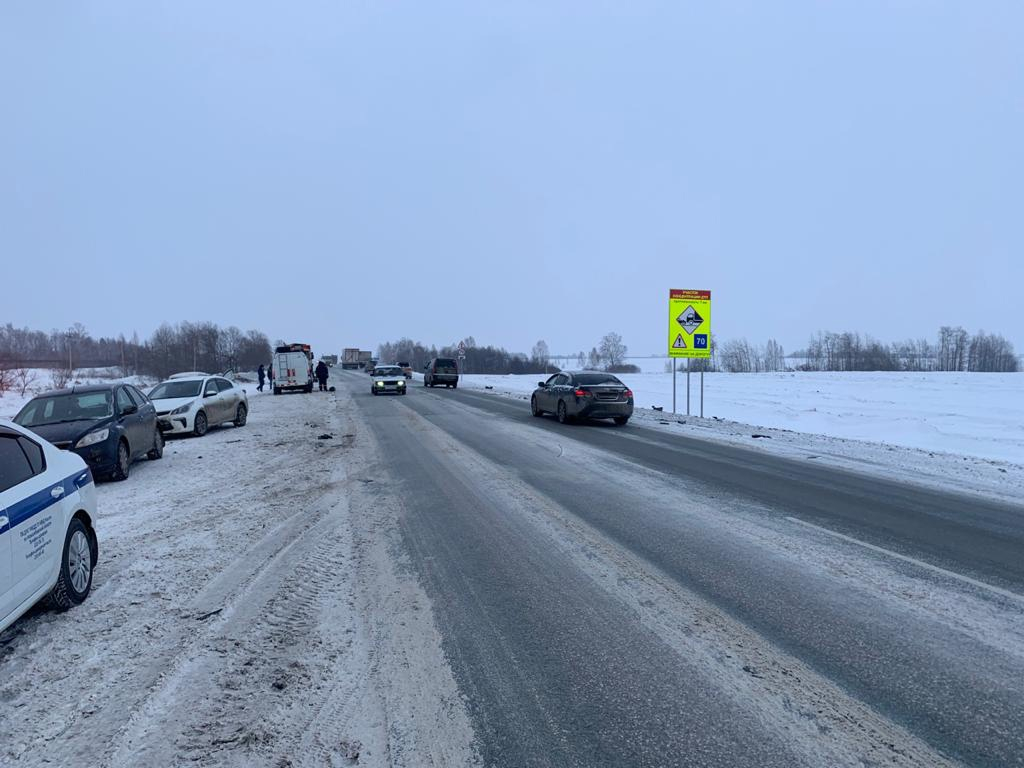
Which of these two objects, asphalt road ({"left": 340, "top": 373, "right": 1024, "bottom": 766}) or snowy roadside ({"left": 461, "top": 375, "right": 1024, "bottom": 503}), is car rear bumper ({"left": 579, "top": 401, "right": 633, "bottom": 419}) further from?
asphalt road ({"left": 340, "top": 373, "right": 1024, "bottom": 766})

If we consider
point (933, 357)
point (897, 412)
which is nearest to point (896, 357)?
point (933, 357)

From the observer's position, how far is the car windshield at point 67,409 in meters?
11.0

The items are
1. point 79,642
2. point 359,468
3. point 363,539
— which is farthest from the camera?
point 359,468

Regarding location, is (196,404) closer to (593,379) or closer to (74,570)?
(593,379)

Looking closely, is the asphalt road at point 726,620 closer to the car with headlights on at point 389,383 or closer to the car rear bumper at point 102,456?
the car rear bumper at point 102,456

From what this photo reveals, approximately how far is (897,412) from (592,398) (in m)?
16.4

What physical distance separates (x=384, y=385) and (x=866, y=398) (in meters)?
26.4

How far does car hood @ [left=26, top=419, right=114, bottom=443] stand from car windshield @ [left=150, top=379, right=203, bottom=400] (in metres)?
6.84

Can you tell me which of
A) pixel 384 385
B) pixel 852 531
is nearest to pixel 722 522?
pixel 852 531

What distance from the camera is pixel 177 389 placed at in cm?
1792

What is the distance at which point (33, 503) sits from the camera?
178 inches

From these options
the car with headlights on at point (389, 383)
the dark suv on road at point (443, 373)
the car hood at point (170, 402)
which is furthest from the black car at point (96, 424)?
the dark suv on road at point (443, 373)

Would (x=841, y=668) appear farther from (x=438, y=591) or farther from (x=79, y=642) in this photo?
(x=79, y=642)

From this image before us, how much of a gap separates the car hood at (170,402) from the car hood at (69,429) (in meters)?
5.99
